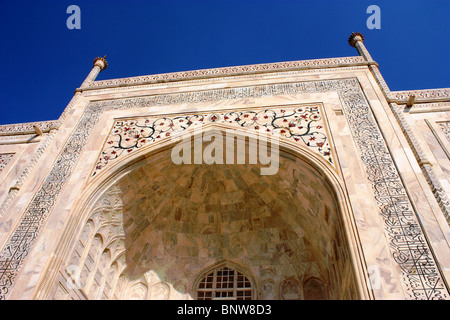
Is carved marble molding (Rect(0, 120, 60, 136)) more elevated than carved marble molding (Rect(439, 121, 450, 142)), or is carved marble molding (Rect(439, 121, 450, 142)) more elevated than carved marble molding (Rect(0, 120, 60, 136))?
carved marble molding (Rect(0, 120, 60, 136))

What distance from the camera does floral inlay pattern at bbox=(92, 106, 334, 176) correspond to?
17.8ft

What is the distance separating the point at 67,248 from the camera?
4.56 metres

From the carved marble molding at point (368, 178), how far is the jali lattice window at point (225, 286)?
265 cm

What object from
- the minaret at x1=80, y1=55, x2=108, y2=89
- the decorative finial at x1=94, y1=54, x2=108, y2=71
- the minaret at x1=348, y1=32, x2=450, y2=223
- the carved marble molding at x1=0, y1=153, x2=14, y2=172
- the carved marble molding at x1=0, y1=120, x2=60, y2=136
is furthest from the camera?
the decorative finial at x1=94, y1=54, x2=108, y2=71

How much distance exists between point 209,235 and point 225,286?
910 mm

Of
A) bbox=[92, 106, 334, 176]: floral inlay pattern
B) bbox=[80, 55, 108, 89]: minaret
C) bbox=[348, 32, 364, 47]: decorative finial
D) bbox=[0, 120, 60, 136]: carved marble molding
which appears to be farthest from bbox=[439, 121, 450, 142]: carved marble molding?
bbox=[80, 55, 108, 89]: minaret

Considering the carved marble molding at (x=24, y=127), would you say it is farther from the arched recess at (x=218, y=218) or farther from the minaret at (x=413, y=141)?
the minaret at (x=413, y=141)

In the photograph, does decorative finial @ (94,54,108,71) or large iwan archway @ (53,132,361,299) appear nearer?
large iwan archway @ (53,132,361,299)

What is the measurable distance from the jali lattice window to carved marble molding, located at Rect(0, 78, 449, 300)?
2.65 m

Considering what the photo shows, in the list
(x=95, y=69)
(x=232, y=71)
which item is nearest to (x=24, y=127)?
(x=95, y=69)

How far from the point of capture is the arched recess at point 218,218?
517 cm

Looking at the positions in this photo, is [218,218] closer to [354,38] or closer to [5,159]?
[5,159]

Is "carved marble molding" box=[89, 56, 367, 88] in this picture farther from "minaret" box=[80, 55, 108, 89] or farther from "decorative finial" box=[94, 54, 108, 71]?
"decorative finial" box=[94, 54, 108, 71]
